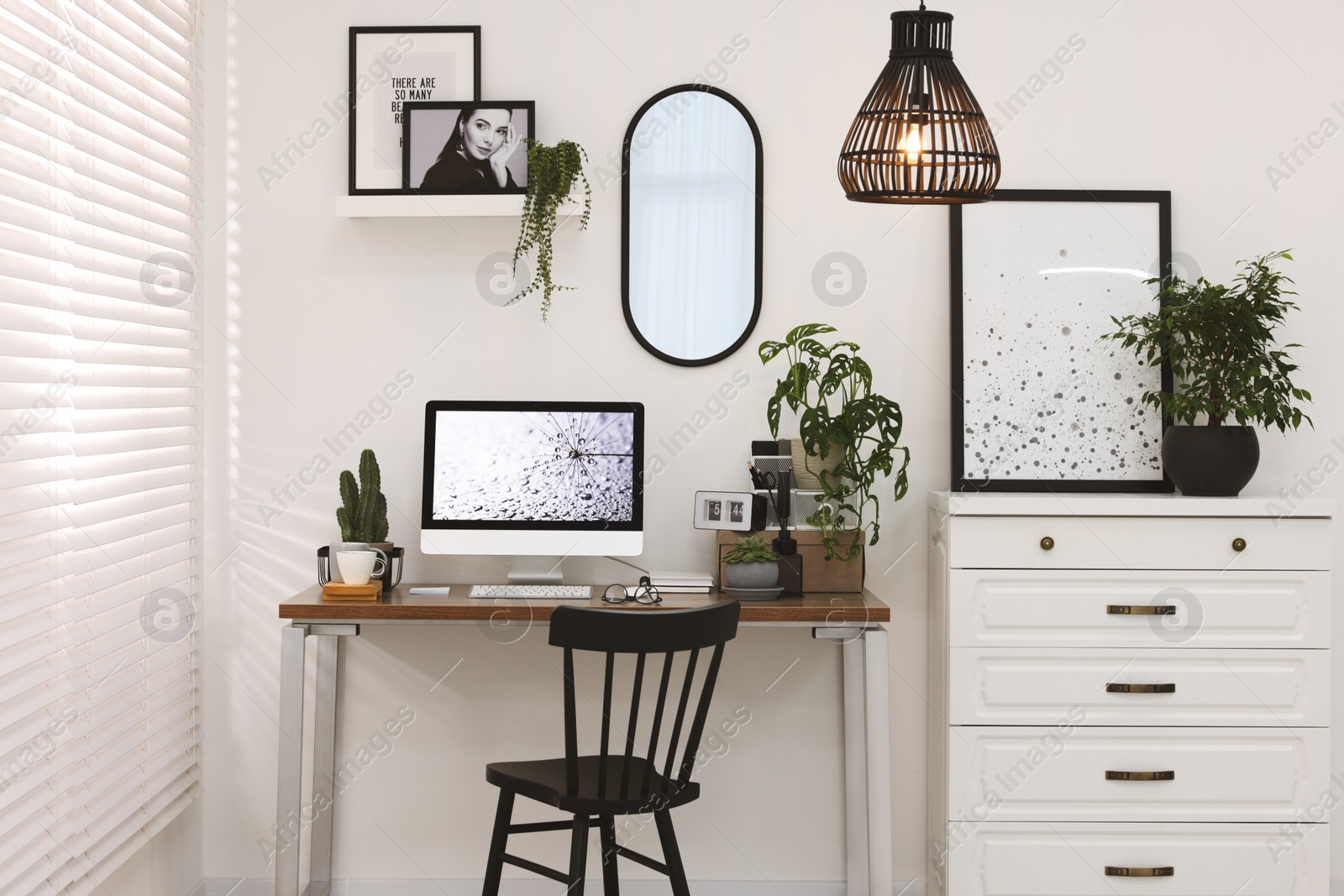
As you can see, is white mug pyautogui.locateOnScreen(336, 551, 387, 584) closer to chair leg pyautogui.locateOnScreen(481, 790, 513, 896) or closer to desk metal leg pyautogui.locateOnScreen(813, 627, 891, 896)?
chair leg pyautogui.locateOnScreen(481, 790, 513, 896)

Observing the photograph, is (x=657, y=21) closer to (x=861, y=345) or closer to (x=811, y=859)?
(x=861, y=345)

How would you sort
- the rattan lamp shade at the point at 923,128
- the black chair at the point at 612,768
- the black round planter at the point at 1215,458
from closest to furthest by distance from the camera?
the rattan lamp shade at the point at 923,128 < the black chair at the point at 612,768 < the black round planter at the point at 1215,458

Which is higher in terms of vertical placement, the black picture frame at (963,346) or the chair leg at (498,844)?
the black picture frame at (963,346)

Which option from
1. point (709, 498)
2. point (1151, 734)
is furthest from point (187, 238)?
point (1151, 734)

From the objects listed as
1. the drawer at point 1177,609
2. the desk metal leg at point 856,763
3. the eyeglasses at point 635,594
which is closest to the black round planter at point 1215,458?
the drawer at point 1177,609

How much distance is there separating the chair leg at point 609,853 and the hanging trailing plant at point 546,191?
4.45 feet

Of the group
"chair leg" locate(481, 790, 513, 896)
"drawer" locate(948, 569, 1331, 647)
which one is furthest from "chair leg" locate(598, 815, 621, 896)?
"drawer" locate(948, 569, 1331, 647)

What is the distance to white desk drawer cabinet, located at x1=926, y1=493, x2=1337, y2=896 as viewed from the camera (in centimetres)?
250

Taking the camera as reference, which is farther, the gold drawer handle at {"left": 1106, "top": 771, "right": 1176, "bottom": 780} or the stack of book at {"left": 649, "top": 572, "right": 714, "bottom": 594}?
the stack of book at {"left": 649, "top": 572, "right": 714, "bottom": 594}

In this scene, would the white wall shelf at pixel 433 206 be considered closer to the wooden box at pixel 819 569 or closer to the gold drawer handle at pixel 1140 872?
the wooden box at pixel 819 569

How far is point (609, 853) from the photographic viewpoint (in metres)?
2.20

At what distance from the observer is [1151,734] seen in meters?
2.51

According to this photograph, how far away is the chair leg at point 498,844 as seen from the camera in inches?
86.1

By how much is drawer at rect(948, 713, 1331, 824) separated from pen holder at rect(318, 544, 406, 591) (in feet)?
4.86
